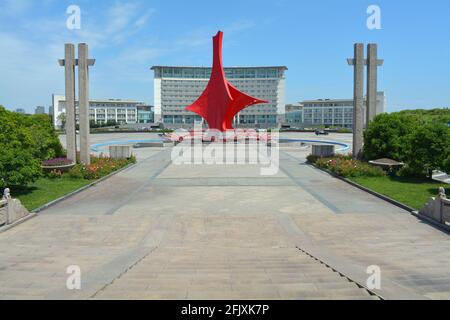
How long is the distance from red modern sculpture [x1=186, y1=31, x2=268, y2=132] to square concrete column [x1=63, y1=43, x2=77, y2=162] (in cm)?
1859

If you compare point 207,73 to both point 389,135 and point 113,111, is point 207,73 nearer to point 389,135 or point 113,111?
point 113,111

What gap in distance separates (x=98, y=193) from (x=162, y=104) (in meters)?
78.3

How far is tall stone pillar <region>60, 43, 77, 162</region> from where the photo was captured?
53.2 ft

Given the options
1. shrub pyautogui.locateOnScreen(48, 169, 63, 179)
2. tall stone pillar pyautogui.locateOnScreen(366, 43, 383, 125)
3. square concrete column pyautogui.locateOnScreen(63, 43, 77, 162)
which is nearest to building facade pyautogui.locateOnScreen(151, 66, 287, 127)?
tall stone pillar pyautogui.locateOnScreen(366, 43, 383, 125)

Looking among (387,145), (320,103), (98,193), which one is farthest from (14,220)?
(320,103)

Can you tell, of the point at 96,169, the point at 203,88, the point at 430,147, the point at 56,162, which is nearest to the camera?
the point at 430,147

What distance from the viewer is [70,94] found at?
16547 millimetres

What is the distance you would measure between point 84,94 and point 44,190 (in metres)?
5.21

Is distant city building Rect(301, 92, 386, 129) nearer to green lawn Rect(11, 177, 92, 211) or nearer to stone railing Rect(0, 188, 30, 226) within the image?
green lawn Rect(11, 177, 92, 211)

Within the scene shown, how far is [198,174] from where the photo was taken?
55.3ft

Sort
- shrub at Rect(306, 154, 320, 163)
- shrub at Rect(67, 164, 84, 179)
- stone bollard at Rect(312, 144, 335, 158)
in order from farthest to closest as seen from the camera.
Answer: stone bollard at Rect(312, 144, 335, 158) → shrub at Rect(306, 154, 320, 163) → shrub at Rect(67, 164, 84, 179)

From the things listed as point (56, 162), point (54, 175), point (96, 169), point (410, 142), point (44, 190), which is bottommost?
point (44, 190)

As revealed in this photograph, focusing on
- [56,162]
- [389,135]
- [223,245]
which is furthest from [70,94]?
[389,135]

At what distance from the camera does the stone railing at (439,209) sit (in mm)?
8641
